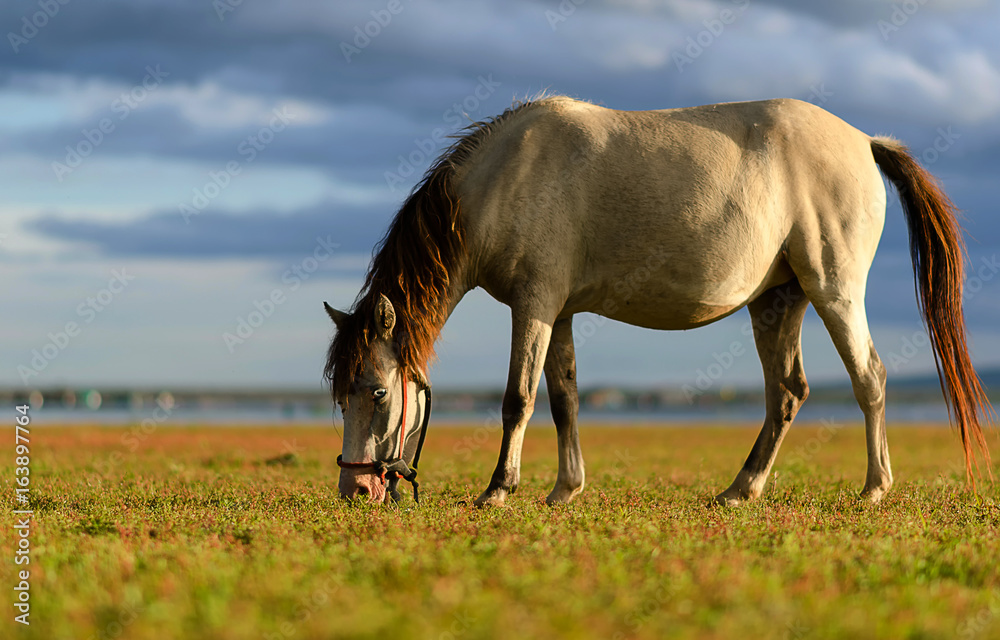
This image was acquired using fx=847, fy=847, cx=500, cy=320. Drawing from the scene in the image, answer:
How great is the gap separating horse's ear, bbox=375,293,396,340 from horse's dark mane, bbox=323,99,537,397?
0.08 metres

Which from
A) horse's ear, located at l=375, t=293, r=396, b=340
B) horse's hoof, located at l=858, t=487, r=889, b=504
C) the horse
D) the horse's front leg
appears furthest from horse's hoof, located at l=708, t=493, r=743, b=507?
horse's ear, located at l=375, t=293, r=396, b=340

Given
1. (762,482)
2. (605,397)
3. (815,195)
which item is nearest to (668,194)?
(815,195)

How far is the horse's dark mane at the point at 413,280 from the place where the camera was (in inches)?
269

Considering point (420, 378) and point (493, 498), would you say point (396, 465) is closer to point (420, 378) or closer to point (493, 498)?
point (420, 378)

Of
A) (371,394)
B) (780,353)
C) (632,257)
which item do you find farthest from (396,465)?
(780,353)

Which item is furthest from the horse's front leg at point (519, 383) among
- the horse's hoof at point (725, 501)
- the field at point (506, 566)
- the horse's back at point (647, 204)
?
the horse's hoof at point (725, 501)

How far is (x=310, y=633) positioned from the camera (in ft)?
9.57

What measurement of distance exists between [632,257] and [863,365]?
8.39 feet

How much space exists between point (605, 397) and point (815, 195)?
11719 centimetres

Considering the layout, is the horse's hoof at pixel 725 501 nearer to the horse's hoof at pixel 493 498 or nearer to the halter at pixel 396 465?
the horse's hoof at pixel 493 498

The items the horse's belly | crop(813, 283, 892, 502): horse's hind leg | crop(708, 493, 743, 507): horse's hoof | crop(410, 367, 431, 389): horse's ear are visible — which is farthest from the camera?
crop(813, 283, 892, 502): horse's hind leg

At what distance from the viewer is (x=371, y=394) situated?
6.78m

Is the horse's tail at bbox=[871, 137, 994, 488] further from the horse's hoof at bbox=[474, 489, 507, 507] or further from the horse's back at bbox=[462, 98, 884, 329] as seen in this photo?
the horse's hoof at bbox=[474, 489, 507, 507]

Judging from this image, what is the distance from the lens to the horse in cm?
698
